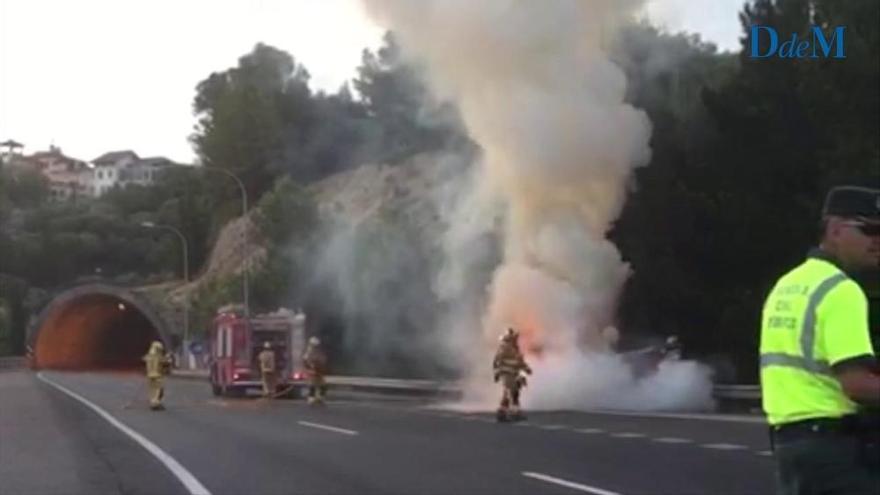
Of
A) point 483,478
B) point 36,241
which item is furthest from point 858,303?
point 36,241

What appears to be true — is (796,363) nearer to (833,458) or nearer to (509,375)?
(833,458)

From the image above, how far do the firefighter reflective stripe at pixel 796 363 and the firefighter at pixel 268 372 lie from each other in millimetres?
35432

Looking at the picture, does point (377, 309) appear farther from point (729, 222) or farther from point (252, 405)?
point (729, 222)

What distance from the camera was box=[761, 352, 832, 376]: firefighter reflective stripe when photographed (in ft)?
19.2

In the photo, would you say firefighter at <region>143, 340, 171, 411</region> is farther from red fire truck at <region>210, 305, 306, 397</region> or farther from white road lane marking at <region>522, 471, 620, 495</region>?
white road lane marking at <region>522, 471, 620, 495</region>

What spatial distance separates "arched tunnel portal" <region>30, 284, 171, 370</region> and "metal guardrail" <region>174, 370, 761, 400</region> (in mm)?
41394

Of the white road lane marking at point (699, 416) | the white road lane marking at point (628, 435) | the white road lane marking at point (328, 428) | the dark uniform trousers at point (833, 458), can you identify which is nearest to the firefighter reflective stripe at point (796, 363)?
the dark uniform trousers at point (833, 458)

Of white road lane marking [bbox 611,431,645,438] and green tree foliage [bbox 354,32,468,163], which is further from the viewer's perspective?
green tree foliage [bbox 354,32,468,163]

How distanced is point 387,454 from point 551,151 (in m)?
14.4

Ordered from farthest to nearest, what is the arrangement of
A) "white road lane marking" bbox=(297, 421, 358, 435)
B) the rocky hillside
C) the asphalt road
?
the rocky hillside, "white road lane marking" bbox=(297, 421, 358, 435), the asphalt road

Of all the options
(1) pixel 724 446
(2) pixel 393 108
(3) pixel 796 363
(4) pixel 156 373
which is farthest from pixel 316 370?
(2) pixel 393 108

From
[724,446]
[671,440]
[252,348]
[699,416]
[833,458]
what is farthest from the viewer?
[252,348]

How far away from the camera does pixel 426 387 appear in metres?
37.9

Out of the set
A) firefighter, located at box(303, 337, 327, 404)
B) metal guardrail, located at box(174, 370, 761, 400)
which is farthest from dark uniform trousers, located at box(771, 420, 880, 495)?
firefighter, located at box(303, 337, 327, 404)
